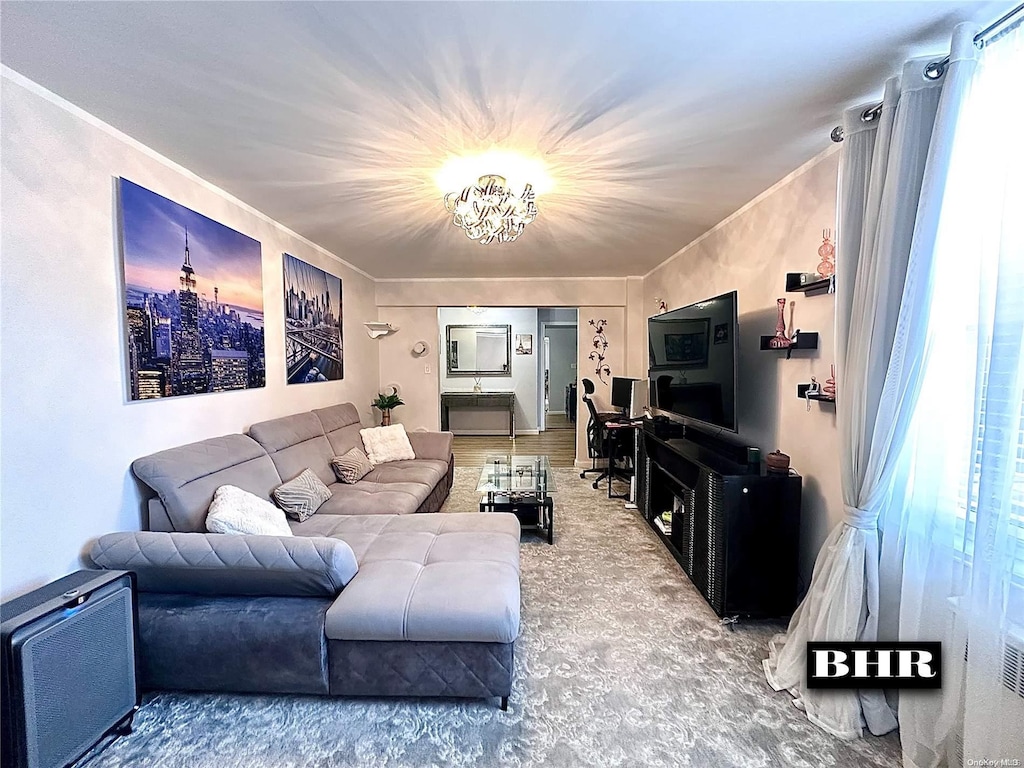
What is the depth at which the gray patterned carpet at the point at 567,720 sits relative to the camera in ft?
5.17

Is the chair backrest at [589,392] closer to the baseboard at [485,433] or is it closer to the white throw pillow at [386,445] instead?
the white throw pillow at [386,445]

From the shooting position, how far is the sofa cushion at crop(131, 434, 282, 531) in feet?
6.88

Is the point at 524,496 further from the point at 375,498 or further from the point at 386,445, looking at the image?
the point at 386,445

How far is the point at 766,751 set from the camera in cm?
159

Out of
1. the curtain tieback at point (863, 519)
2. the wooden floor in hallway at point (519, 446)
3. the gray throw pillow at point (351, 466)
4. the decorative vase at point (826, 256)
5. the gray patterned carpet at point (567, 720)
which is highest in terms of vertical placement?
the decorative vase at point (826, 256)

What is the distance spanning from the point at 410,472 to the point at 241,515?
5.30 ft

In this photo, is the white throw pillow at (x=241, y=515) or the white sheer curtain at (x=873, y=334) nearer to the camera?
the white sheer curtain at (x=873, y=334)

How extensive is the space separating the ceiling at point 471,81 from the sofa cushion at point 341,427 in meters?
1.86

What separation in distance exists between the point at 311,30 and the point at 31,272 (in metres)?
1.38

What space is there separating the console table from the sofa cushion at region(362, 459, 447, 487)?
4.13m

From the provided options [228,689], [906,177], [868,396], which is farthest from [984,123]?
[228,689]

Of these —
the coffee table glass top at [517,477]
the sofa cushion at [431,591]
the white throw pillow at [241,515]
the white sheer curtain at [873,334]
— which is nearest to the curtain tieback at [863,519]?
the white sheer curtain at [873,334]

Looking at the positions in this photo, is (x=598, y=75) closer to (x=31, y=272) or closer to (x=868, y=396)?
(x=868, y=396)

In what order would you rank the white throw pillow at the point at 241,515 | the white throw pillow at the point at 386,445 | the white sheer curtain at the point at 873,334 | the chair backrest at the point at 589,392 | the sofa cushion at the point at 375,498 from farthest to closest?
the chair backrest at the point at 589,392, the white throw pillow at the point at 386,445, the sofa cushion at the point at 375,498, the white throw pillow at the point at 241,515, the white sheer curtain at the point at 873,334
